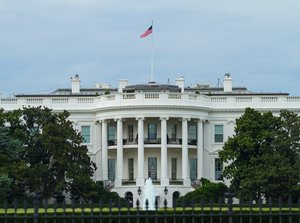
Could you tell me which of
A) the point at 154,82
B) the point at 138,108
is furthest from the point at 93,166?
the point at 154,82

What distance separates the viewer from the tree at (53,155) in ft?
249

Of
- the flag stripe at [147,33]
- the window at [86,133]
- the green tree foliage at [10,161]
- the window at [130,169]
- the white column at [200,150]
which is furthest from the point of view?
the window at [86,133]

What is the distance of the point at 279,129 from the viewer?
255ft

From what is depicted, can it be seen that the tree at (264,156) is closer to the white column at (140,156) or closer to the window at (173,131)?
the white column at (140,156)

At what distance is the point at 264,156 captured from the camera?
74438mm

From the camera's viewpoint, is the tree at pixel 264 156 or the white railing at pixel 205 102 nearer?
the tree at pixel 264 156

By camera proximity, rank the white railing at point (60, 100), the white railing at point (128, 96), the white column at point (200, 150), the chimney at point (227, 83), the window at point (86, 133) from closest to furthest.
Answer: the white railing at point (128, 96) < the white column at point (200, 150) < the window at point (86, 133) < the white railing at point (60, 100) < the chimney at point (227, 83)

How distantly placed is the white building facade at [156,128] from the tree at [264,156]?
32.8 ft

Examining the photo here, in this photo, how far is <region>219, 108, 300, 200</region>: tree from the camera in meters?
72.9

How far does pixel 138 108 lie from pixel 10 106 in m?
11.7

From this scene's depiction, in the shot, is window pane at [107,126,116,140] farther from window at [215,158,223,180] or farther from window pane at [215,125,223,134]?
window at [215,158,223,180]

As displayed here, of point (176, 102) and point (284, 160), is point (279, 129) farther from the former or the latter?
point (176, 102)

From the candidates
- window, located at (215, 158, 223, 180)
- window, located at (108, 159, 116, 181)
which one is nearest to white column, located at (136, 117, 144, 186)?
window, located at (108, 159, 116, 181)

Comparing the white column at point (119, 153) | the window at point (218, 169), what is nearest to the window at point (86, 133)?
the white column at point (119, 153)
